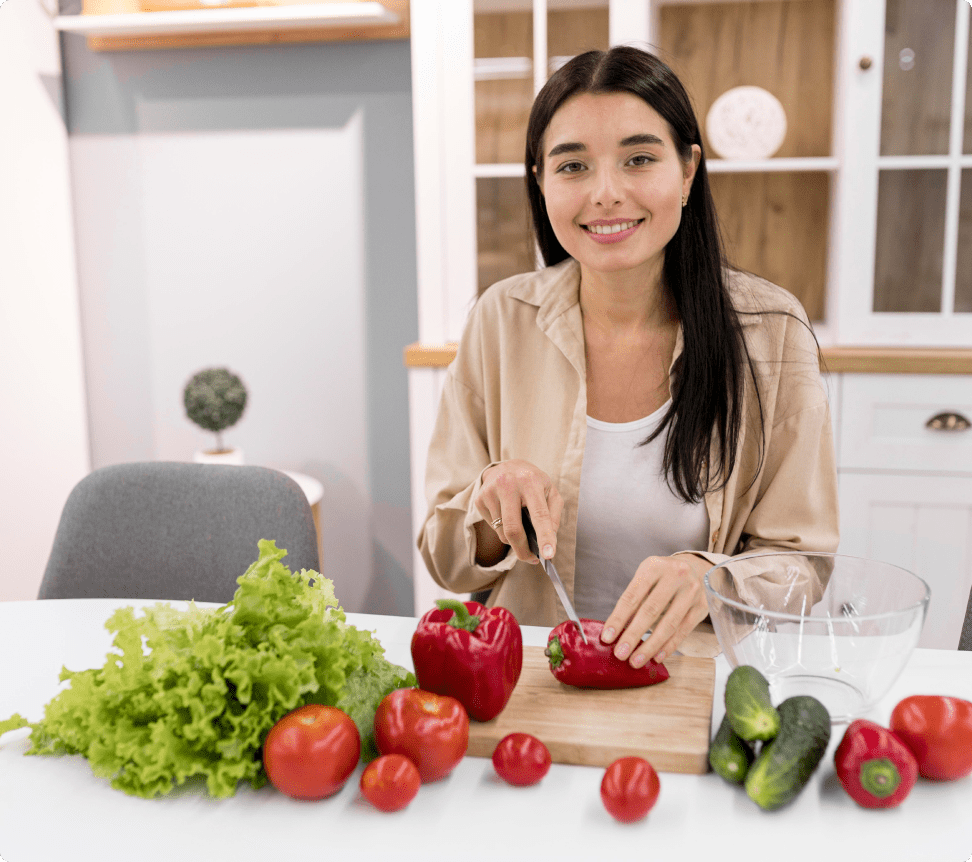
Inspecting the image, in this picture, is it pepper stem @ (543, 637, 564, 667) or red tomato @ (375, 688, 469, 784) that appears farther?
pepper stem @ (543, 637, 564, 667)

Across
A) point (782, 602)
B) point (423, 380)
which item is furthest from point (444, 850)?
point (423, 380)

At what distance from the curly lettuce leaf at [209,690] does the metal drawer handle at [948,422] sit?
5.56 feet

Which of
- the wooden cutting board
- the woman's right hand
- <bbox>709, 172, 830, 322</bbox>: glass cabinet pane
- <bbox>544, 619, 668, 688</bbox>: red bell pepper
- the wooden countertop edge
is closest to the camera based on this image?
the wooden cutting board

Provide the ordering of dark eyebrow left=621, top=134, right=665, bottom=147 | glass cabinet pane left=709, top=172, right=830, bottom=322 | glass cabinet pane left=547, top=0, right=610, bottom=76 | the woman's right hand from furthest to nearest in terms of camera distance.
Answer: glass cabinet pane left=709, top=172, right=830, bottom=322
glass cabinet pane left=547, top=0, right=610, bottom=76
dark eyebrow left=621, top=134, right=665, bottom=147
the woman's right hand

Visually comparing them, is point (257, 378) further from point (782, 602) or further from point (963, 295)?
point (782, 602)

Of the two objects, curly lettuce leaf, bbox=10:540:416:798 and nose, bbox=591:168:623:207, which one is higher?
nose, bbox=591:168:623:207

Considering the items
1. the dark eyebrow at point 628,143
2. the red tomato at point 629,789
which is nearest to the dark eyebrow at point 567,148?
the dark eyebrow at point 628,143

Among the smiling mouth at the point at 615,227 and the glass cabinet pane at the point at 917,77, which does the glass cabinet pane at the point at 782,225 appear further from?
the smiling mouth at the point at 615,227

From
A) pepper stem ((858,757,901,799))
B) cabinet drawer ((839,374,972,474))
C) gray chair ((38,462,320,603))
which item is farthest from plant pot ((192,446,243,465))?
pepper stem ((858,757,901,799))

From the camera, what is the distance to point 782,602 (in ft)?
3.13

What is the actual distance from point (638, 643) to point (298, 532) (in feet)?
2.04

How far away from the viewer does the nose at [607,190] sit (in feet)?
4.31

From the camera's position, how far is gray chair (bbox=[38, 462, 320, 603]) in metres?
1.43

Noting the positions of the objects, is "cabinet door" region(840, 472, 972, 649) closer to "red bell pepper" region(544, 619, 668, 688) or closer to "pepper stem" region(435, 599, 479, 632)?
"red bell pepper" region(544, 619, 668, 688)
